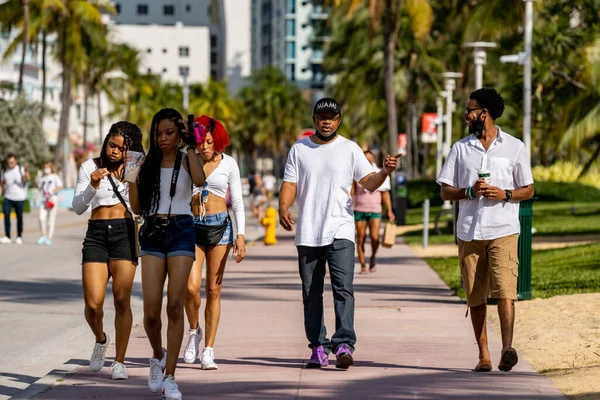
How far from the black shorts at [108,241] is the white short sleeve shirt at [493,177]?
216 cm

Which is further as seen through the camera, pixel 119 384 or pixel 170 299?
pixel 119 384

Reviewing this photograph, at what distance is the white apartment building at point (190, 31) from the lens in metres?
168

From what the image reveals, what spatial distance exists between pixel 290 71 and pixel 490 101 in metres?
144

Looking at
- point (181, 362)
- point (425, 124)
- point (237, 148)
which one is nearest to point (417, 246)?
point (181, 362)

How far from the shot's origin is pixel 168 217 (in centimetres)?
805

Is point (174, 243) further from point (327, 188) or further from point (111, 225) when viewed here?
point (327, 188)

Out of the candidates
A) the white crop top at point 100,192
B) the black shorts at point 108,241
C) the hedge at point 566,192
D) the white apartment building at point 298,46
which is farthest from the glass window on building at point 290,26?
the black shorts at point 108,241

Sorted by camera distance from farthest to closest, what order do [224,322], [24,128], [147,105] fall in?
1. [147,105]
2. [24,128]
3. [224,322]

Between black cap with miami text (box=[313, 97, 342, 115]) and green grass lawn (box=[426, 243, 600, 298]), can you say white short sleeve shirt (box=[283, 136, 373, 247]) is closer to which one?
black cap with miami text (box=[313, 97, 342, 115])

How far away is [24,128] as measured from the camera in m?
60.6

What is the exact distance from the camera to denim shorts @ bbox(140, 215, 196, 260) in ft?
26.3

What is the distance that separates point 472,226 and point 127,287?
2.36 metres

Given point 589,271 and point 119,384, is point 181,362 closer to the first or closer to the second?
point 119,384

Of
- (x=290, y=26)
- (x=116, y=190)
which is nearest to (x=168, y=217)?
(x=116, y=190)
